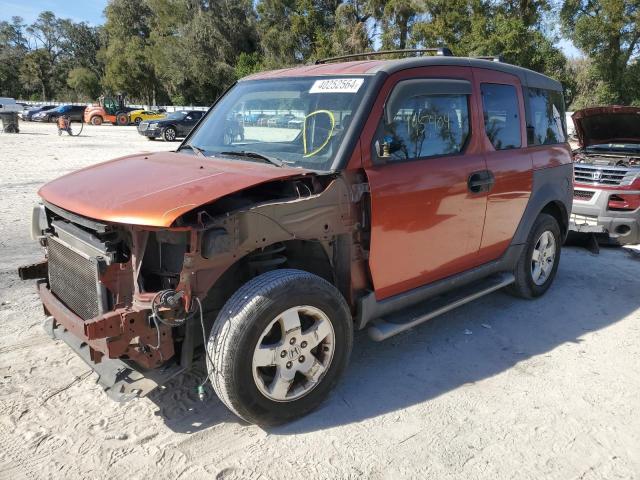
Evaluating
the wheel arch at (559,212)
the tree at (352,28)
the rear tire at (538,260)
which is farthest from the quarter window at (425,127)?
the tree at (352,28)

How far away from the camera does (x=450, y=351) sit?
4086mm

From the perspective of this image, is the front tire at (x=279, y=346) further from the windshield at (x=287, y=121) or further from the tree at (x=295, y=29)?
the tree at (x=295, y=29)

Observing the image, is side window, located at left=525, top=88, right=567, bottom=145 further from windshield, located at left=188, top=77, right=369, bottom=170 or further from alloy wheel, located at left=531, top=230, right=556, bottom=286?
windshield, located at left=188, top=77, right=369, bottom=170

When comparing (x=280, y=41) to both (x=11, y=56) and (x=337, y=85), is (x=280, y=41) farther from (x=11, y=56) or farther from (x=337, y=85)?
(x=11, y=56)

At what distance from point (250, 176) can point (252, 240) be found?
389mm

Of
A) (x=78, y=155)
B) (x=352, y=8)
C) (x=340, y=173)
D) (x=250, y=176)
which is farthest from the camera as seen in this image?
(x=352, y=8)

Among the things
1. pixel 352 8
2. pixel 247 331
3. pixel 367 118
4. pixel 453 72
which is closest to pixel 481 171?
pixel 453 72

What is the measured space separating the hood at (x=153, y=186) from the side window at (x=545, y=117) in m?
2.67

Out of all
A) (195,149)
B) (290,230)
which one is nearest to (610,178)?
(195,149)

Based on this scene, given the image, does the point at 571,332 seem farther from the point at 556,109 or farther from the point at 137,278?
the point at 137,278

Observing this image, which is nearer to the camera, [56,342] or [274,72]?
[56,342]

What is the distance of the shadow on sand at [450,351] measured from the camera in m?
3.25

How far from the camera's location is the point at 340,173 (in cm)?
321

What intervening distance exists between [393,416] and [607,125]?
22.8 ft
